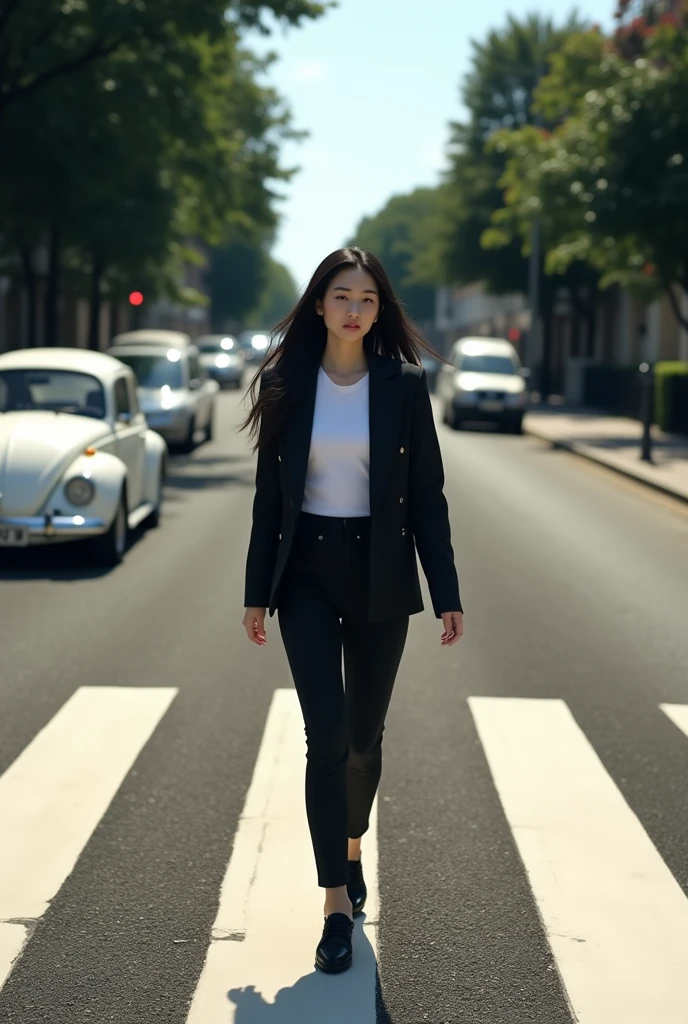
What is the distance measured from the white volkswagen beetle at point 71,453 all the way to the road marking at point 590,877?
484cm

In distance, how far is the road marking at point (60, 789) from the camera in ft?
14.3

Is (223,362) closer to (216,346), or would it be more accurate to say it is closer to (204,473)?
(216,346)

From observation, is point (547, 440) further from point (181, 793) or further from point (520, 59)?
point (520, 59)

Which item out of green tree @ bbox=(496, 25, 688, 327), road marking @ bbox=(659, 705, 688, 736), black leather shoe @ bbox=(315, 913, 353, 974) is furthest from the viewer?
green tree @ bbox=(496, 25, 688, 327)

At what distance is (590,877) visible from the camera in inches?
181

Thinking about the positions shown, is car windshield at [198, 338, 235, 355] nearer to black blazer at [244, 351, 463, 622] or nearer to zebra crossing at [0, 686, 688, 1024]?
zebra crossing at [0, 686, 688, 1024]

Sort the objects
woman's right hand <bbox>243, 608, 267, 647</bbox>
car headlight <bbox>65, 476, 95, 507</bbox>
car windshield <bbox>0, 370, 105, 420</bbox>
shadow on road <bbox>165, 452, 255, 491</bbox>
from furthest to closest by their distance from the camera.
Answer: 1. shadow on road <bbox>165, 452, 255, 491</bbox>
2. car windshield <bbox>0, 370, 105, 420</bbox>
3. car headlight <bbox>65, 476, 95, 507</bbox>
4. woman's right hand <bbox>243, 608, 267, 647</bbox>

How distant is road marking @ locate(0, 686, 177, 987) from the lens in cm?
435

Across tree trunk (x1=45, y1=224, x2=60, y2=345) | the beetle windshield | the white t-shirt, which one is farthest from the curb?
the beetle windshield

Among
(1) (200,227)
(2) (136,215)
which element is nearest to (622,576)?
(2) (136,215)

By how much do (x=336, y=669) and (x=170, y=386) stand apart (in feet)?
60.5

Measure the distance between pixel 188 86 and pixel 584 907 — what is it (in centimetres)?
2165

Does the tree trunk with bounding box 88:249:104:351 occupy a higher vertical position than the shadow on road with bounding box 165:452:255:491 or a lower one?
higher

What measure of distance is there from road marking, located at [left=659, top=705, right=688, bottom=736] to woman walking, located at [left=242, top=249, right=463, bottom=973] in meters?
2.65
